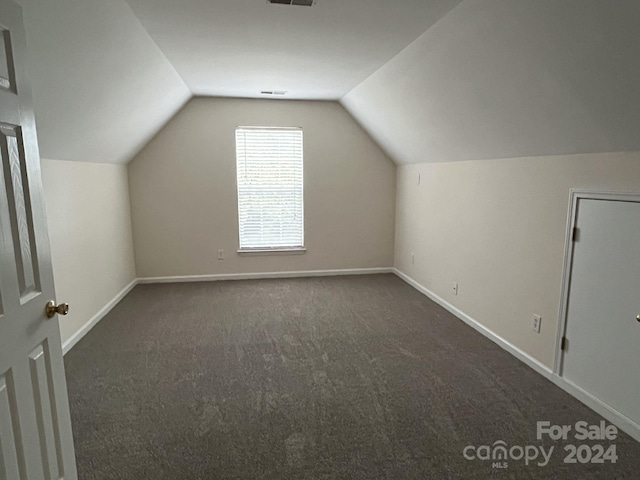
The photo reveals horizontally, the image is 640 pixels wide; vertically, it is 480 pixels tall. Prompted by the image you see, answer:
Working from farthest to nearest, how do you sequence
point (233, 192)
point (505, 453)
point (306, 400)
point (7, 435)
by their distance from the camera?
point (233, 192) < point (306, 400) < point (505, 453) < point (7, 435)

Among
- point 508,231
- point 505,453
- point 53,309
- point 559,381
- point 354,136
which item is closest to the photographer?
point 53,309

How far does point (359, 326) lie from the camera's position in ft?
12.3

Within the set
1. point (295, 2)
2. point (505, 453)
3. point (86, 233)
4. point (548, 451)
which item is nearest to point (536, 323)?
point (548, 451)

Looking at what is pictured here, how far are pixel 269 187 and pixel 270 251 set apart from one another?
0.89 meters

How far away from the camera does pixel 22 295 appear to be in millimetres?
1373

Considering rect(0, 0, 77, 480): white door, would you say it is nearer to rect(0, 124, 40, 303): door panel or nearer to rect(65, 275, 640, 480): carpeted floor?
rect(0, 124, 40, 303): door panel

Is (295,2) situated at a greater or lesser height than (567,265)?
greater

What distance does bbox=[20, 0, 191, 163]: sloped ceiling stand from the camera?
1.96 meters

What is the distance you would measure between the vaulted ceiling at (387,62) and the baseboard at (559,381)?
153 cm

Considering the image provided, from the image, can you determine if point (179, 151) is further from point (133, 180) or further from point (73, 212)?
point (73, 212)

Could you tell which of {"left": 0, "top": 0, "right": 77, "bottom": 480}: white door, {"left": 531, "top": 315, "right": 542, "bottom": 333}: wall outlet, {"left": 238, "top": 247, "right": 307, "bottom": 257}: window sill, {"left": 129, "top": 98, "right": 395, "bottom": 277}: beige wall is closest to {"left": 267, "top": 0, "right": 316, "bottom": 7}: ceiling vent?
{"left": 0, "top": 0, "right": 77, "bottom": 480}: white door

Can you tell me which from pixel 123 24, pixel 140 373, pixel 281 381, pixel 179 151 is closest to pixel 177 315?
pixel 140 373

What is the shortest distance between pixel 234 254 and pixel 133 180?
161cm

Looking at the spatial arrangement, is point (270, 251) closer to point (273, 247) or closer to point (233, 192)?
point (273, 247)
